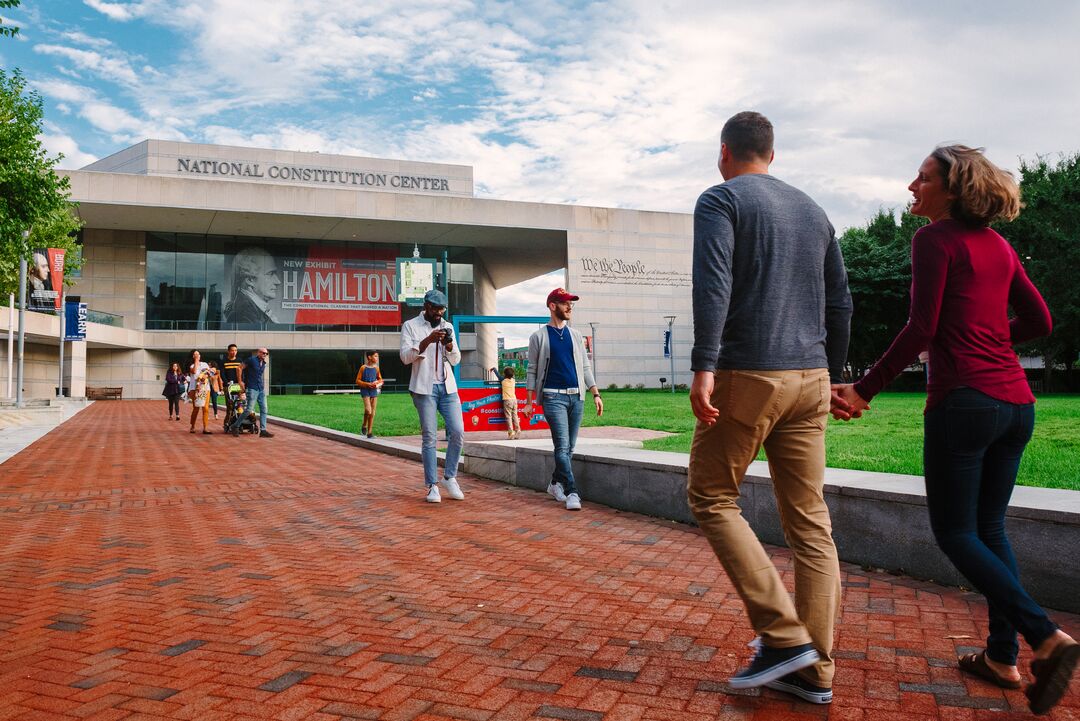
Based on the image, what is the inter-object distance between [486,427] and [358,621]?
34.8 ft

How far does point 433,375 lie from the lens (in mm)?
7309

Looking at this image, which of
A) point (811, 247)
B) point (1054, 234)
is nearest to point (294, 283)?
point (1054, 234)

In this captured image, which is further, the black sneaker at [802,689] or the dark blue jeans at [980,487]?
the black sneaker at [802,689]

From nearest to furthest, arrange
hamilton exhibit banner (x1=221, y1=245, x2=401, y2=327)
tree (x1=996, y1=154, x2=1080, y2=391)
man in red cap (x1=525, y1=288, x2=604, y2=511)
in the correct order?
man in red cap (x1=525, y1=288, x2=604, y2=511) → tree (x1=996, y1=154, x2=1080, y2=391) → hamilton exhibit banner (x1=221, y1=245, x2=401, y2=327)

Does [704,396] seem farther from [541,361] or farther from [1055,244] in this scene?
[1055,244]

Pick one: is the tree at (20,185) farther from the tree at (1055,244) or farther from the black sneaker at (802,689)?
the tree at (1055,244)

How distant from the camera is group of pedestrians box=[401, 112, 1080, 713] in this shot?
2574 mm

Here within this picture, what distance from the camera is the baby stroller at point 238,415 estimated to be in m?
17.1

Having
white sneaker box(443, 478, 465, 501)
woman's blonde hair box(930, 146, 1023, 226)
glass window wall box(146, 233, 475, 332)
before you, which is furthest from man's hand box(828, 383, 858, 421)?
glass window wall box(146, 233, 475, 332)

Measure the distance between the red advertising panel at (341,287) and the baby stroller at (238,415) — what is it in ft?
122

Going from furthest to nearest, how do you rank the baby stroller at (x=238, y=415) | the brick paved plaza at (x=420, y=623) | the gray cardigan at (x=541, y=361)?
the baby stroller at (x=238, y=415) < the gray cardigan at (x=541, y=361) < the brick paved plaza at (x=420, y=623)

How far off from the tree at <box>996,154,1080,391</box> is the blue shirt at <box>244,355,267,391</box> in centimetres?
3006

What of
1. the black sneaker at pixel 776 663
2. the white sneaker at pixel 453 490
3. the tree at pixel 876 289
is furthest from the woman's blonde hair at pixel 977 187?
the tree at pixel 876 289

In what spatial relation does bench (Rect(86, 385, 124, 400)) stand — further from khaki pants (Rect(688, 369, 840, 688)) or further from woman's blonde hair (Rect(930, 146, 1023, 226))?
woman's blonde hair (Rect(930, 146, 1023, 226))
